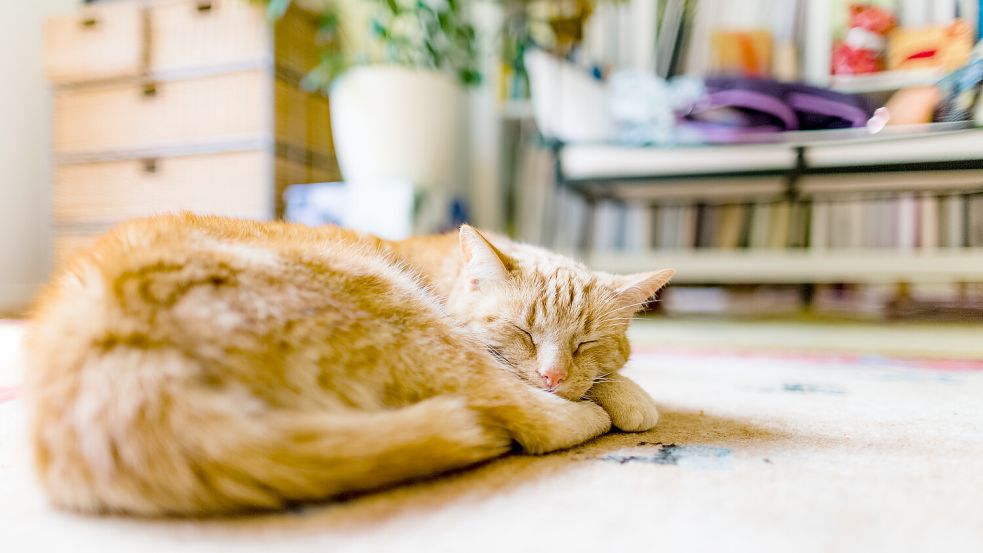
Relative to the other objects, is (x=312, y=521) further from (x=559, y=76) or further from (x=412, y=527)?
(x=559, y=76)

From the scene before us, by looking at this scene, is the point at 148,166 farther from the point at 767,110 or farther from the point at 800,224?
the point at 800,224

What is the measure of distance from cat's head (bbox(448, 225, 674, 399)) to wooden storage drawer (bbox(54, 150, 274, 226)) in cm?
176

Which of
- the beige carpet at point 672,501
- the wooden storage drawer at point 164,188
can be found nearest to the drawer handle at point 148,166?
the wooden storage drawer at point 164,188

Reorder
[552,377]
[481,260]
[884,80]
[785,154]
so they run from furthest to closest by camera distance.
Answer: [884,80]
[785,154]
[481,260]
[552,377]

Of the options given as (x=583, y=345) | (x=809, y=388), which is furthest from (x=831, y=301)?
(x=583, y=345)

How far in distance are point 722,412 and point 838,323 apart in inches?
68.9

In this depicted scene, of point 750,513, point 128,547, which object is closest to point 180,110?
point 128,547

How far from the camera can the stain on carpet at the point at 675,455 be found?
75 centimetres

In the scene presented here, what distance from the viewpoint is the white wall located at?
2793mm

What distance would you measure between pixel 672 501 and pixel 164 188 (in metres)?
2.61

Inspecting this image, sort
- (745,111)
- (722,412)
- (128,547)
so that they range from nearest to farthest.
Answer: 1. (128,547)
2. (722,412)
3. (745,111)

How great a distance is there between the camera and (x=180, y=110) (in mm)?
2604

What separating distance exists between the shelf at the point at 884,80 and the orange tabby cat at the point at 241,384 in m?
2.46

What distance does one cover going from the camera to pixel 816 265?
8.31 feet
